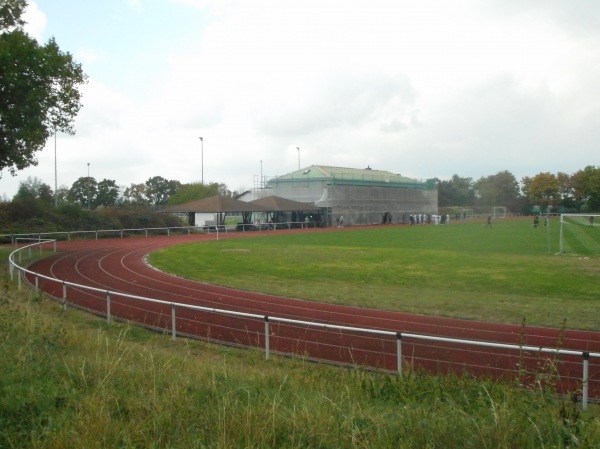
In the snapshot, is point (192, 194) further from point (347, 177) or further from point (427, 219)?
point (427, 219)

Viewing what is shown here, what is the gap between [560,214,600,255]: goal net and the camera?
3788 centimetres

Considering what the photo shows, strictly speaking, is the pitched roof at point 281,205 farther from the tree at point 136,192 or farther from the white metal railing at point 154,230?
the tree at point 136,192

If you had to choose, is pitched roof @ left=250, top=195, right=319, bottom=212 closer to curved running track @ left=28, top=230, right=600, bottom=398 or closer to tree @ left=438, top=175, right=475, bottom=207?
curved running track @ left=28, top=230, right=600, bottom=398

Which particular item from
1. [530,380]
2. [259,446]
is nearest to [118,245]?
[530,380]

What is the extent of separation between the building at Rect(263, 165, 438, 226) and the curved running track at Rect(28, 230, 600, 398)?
194ft

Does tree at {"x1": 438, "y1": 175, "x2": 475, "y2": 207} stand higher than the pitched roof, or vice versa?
tree at {"x1": 438, "y1": 175, "x2": 475, "y2": 207}

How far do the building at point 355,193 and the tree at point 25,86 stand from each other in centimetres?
5474

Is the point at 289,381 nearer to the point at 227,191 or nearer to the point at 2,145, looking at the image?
the point at 2,145

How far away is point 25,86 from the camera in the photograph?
25.9 metres

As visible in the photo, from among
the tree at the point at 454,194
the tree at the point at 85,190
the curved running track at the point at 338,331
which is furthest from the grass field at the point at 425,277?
the tree at the point at 454,194

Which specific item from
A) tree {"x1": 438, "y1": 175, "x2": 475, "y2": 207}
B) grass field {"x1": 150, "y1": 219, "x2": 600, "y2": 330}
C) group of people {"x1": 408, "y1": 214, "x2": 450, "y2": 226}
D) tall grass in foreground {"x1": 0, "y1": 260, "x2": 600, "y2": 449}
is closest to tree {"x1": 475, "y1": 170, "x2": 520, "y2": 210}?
tree {"x1": 438, "y1": 175, "x2": 475, "y2": 207}

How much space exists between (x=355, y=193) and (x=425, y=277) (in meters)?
62.0

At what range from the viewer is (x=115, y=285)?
23.8m

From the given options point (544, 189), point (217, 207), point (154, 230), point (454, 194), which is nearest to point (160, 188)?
point (217, 207)
